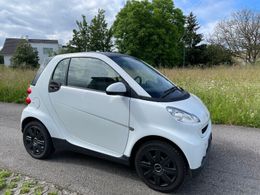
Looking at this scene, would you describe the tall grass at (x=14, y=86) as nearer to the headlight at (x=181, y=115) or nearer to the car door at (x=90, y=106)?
the car door at (x=90, y=106)

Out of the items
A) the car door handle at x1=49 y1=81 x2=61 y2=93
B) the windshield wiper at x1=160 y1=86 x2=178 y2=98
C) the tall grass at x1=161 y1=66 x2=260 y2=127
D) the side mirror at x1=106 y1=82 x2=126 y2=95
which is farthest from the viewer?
the tall grass at x1=161 y1=66 x2=260 y2=127

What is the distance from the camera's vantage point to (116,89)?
2.76 meters

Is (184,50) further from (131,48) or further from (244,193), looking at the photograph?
(244,193)

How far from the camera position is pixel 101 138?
3.08 metres

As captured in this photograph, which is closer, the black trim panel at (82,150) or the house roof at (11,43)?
the black trim panel at (82,150)

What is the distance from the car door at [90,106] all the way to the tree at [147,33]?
3054 centimetres

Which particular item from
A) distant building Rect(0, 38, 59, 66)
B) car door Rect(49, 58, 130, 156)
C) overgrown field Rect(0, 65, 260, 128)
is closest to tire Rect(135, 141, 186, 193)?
car door Rect(49, 58, 130, 156)

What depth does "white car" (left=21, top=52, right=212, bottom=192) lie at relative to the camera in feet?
8.73

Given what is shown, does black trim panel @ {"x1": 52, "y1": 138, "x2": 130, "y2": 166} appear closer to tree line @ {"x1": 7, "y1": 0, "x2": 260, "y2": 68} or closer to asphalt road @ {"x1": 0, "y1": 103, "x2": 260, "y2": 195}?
asphalt road @ {"x1": 0, "y1": 103, "x2": 260, "y2": 195}

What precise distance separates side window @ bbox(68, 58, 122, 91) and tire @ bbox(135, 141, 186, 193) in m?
0.99

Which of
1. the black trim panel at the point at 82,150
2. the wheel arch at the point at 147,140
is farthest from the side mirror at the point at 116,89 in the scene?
the black trim panel at the point at 82,150

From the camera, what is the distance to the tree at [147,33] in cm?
3397

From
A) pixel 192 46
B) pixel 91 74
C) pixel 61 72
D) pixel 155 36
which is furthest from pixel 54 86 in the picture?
pixel 192 46

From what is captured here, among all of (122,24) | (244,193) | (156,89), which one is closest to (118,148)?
(156,89)
